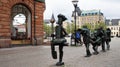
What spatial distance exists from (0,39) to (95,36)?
10097mm

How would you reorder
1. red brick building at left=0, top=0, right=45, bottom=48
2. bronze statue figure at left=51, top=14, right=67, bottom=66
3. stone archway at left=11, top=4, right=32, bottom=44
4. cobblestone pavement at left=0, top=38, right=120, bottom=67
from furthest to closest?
stone archway at left=11, top=4, right=32, bottom=44
red brick building at left=0, top=0, right=45, bottom=48
cobblestone pavement at left=0, top=38, right=120, bottom=67
bronze statue figure at left=51, top=14, right=67, bottom=66

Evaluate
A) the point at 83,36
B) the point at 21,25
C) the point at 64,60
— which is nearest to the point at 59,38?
the point at 64,60

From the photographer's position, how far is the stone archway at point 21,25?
1366 inches

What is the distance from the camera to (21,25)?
36344mm

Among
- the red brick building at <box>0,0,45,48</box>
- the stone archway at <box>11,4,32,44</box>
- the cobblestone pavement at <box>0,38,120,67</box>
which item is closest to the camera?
the cobblestone pavement at <box>0,38,120,67</box>

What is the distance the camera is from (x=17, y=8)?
35219 mm

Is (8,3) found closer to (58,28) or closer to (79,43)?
(79,43)

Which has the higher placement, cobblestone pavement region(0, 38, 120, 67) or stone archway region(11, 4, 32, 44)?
stone archway region(11, 4, 32, 44)

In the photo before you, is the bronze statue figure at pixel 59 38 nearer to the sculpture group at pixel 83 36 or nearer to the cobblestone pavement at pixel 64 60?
the sculpture group at pixel 83 36

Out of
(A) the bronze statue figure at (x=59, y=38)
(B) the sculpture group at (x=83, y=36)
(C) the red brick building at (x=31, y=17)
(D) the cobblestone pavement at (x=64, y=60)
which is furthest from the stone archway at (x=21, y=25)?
(A) the bronze statue figure at (x=59, y=38)

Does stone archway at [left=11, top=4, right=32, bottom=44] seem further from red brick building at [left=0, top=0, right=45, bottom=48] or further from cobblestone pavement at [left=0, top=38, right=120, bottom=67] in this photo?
cobblestone pavement at [left=0, top=38, right=120, bottom=67]

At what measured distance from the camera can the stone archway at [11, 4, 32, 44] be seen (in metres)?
34.7

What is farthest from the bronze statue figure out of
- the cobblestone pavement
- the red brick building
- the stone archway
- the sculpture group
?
the stone archway

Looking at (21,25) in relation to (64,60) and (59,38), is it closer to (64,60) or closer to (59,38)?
(64,60)
